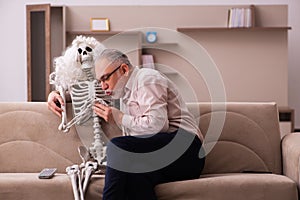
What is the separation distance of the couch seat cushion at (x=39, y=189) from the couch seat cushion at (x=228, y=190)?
0.31 metres

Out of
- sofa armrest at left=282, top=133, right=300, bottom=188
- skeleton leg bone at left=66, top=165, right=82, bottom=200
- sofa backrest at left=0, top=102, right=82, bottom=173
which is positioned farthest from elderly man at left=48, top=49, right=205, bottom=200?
sofa armrest at left=282, top=133, right=300, bottom=188

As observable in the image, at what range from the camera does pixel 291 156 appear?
2.66 meters

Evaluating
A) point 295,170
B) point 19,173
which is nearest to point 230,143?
point 295,170

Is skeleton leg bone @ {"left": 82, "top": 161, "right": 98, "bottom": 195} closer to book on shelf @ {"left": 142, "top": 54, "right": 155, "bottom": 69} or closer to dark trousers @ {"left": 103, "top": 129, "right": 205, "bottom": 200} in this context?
dark trousers @ {"left": 103, "top": 129, "right": 205, "bottom": 200}

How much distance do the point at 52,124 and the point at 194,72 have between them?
3.23 m

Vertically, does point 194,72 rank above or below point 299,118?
above

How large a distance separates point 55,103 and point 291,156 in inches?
49.0

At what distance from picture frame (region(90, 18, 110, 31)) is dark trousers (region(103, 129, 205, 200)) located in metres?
3.67

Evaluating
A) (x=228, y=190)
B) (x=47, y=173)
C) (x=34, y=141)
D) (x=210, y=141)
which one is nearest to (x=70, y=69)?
(x=34, y=141)

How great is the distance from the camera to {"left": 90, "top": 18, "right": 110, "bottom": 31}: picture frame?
20.0ft

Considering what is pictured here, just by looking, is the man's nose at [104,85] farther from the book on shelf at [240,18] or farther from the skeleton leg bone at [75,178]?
the book on shelf at [240,18]

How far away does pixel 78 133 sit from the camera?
289 cm

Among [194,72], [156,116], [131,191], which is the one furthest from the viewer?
[194,72]

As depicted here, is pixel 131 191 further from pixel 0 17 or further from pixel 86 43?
pixel 0 17
